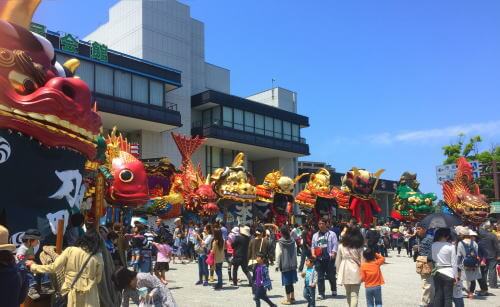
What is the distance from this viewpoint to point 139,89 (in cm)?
3319

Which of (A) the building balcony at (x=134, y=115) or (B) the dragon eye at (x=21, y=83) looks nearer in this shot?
(B) the dragon eye at (x=21, y=83)

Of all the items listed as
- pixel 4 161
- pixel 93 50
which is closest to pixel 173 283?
pixel 4 161

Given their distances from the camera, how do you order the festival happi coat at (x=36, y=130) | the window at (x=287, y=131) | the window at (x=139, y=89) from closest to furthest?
1. the festival happi coat at (x=36, y=130)
2. the window at (x=139, y=89)
3. the window at (x=287, y=131)

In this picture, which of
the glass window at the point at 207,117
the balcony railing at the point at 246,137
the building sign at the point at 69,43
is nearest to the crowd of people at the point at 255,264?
the building sign at the point at 69,43

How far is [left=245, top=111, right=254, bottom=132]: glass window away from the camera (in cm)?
4178

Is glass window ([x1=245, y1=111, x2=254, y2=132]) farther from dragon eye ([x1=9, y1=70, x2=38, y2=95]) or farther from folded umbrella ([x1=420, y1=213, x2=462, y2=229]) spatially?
dragon eye ([x1=9, y1=70, x2=38, y2=95])

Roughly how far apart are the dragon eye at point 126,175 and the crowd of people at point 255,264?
2648 mm

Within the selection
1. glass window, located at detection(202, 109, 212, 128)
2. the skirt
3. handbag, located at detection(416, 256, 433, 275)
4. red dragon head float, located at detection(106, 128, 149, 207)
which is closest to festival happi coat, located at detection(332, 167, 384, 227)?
red dragon head float, located at detection(106, 128, 149, 207)

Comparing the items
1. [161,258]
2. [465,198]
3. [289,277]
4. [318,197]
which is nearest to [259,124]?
[318,197]

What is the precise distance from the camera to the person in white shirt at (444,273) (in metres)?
7.75

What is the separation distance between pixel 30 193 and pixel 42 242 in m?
0.85

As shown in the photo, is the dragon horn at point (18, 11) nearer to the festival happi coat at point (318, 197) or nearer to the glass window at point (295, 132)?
the festival happi coat at point (318, 197)

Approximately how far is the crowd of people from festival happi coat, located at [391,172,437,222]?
35.4 ft

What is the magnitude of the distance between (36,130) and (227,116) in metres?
32.3
